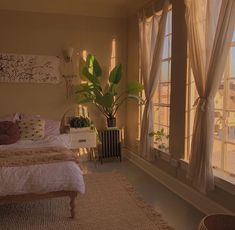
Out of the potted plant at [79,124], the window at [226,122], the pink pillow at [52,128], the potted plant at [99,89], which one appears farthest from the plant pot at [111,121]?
the window at [226,122]

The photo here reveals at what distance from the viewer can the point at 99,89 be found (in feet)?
16.9

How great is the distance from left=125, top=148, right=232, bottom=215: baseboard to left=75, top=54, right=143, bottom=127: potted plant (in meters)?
1.10

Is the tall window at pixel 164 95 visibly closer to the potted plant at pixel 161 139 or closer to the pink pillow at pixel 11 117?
the potted plant at pixel 161 139

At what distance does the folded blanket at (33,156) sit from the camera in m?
3.00

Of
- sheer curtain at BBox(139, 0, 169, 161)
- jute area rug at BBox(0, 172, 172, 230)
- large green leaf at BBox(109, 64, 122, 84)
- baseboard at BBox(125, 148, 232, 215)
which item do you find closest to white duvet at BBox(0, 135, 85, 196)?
jute area rug at BBox(0, 172, 172, 230)

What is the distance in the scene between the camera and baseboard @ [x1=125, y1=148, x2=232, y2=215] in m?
3.11

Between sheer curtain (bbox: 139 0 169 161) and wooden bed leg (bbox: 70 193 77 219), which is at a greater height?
sheer curtain (bbox: 139 0 169 161)

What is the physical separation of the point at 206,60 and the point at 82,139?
8.80ft

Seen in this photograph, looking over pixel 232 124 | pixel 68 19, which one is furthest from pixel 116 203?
pixel 68 19

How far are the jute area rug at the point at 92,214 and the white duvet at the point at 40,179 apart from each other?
14.0 inches

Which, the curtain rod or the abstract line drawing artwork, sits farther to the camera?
the abstract line drawing artwork

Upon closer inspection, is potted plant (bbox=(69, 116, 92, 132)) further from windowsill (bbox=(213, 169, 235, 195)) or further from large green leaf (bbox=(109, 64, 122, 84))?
windowsill (bbox=(213, 169, 235, 195))

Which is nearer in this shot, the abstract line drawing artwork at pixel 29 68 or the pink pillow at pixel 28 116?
the pink pillow at pixel 28 116

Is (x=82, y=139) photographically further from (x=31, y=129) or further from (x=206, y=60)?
(x=206, y=60)
